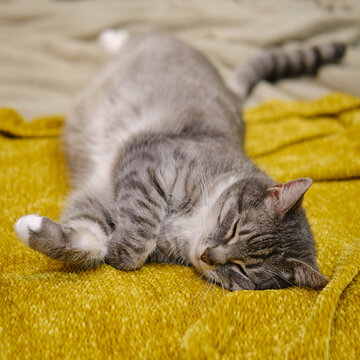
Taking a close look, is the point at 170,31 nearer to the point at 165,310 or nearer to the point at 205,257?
the point at 205,257

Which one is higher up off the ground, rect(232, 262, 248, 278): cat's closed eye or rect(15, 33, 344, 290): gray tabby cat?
rect(15, 33, 344, 290): gray tabby cat

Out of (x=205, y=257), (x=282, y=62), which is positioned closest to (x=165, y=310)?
(x=205, y=257)

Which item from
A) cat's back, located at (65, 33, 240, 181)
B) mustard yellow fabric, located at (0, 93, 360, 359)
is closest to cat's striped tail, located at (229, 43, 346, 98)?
cat's back, located at (65, 33, 240, 181)

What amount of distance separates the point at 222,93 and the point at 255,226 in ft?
3.26

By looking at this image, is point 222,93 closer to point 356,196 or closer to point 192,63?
point 192,63

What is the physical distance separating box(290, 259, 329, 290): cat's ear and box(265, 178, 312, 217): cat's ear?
7.1 inches

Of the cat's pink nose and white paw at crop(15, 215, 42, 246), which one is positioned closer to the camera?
white paw at crop(15, 215, 42, 246)

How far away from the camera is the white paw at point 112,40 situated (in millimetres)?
2533

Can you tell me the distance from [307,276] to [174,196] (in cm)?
56

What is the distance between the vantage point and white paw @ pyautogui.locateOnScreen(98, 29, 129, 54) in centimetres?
253

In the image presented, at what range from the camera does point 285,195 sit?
3.85 ft

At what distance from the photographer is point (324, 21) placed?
8.95 feet

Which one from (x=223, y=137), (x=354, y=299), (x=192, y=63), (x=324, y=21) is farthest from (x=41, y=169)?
(x=324, y=21)

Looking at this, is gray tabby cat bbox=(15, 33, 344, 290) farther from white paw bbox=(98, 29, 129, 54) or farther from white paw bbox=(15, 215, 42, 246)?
white paw bbox=(98, 29, 129, 54)
